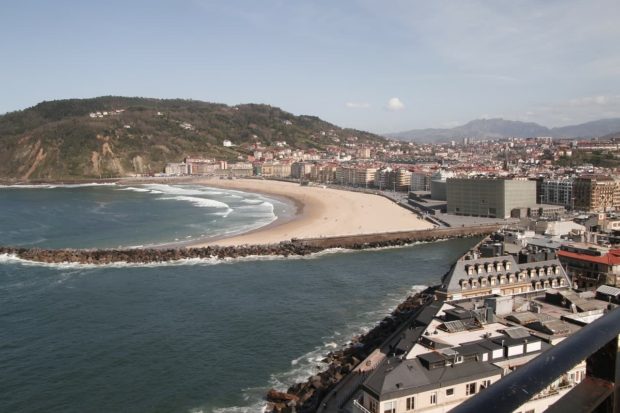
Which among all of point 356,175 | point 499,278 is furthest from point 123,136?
point 499,278

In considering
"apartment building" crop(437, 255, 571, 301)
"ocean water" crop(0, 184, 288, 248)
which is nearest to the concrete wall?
"ocean water" crop(0, 184, 288, 248)

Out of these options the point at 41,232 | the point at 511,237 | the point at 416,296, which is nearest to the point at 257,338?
the point at 416,296

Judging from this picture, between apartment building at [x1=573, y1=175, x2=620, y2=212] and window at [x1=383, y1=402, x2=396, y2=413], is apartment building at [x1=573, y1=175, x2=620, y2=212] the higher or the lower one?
the higher one

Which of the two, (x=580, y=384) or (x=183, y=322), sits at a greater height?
(x=580, y=384)

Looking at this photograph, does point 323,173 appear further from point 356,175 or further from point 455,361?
point 455,361

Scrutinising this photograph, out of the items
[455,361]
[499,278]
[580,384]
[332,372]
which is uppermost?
[580,384]

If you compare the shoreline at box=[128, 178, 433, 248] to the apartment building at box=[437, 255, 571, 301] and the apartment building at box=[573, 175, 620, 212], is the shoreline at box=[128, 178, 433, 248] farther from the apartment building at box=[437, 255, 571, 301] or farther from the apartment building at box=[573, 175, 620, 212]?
the apartment building at box=[437, 255, 571, 301]

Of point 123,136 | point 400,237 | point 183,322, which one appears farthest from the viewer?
point 123,136
